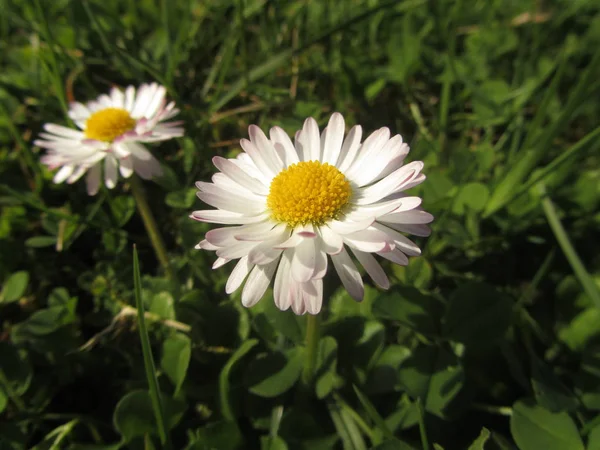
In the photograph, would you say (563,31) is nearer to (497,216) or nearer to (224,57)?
(497,216)

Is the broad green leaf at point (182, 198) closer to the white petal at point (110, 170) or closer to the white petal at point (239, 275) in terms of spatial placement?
the white petal at point (110, 170)

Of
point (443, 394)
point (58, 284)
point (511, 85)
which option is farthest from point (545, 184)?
point (58, 284)

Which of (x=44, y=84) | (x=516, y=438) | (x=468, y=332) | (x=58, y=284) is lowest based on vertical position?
(x=516, y=438)

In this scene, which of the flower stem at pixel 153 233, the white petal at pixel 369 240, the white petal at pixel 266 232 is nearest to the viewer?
the white petal at pixel 369 240

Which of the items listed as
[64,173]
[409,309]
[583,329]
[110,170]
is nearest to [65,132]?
[64,173]

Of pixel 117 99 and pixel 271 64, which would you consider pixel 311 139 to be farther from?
pixel 117 99

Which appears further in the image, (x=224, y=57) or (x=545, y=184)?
(x=224, y=57)

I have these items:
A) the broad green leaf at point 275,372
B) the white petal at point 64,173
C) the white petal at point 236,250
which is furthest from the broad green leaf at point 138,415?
the white petal at point 64,173
